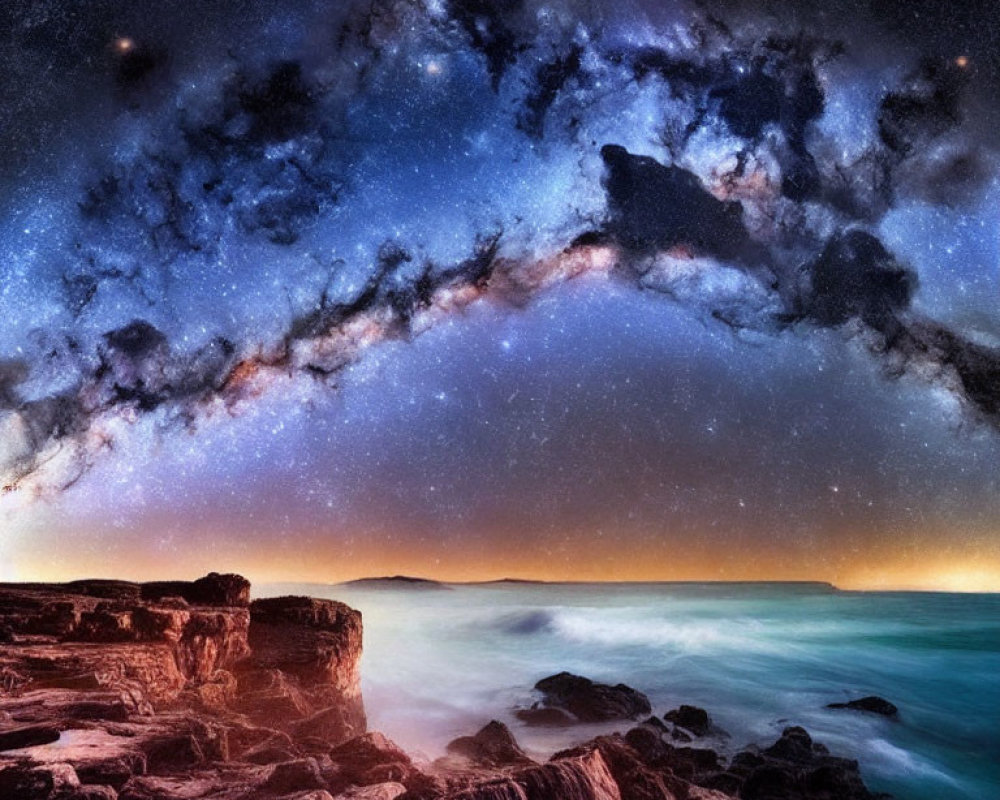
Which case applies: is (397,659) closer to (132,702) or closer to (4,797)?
(132,702)

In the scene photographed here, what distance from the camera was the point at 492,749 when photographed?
36.5ft

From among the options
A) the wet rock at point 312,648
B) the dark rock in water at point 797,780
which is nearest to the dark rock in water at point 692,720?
the dark rock in water at point 797,780

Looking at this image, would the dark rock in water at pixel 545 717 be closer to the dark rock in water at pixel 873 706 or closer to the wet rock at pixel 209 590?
the wet rock at pixel 209 590

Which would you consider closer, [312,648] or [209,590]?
[209,590]

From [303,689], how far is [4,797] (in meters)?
7.07

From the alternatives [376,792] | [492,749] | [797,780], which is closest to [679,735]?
[797,780]

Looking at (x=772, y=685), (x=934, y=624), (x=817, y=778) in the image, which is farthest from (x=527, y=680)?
(x=934, y=624)

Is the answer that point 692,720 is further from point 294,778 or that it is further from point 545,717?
Answer: point 294,778

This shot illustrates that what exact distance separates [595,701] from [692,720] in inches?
93.6

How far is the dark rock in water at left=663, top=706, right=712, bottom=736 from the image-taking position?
47.1 ft

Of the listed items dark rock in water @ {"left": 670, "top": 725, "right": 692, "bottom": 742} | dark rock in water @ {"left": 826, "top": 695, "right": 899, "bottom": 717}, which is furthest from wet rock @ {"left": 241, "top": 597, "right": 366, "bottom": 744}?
dark rock in water @ {"left": 826, "top": 695, "right": 899, "bottom": 717}

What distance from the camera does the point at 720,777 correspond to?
9836 millimetres

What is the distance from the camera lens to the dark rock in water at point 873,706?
17641 mm

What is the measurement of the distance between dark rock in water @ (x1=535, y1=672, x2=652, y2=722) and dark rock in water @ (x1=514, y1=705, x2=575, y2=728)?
27 centimetres
